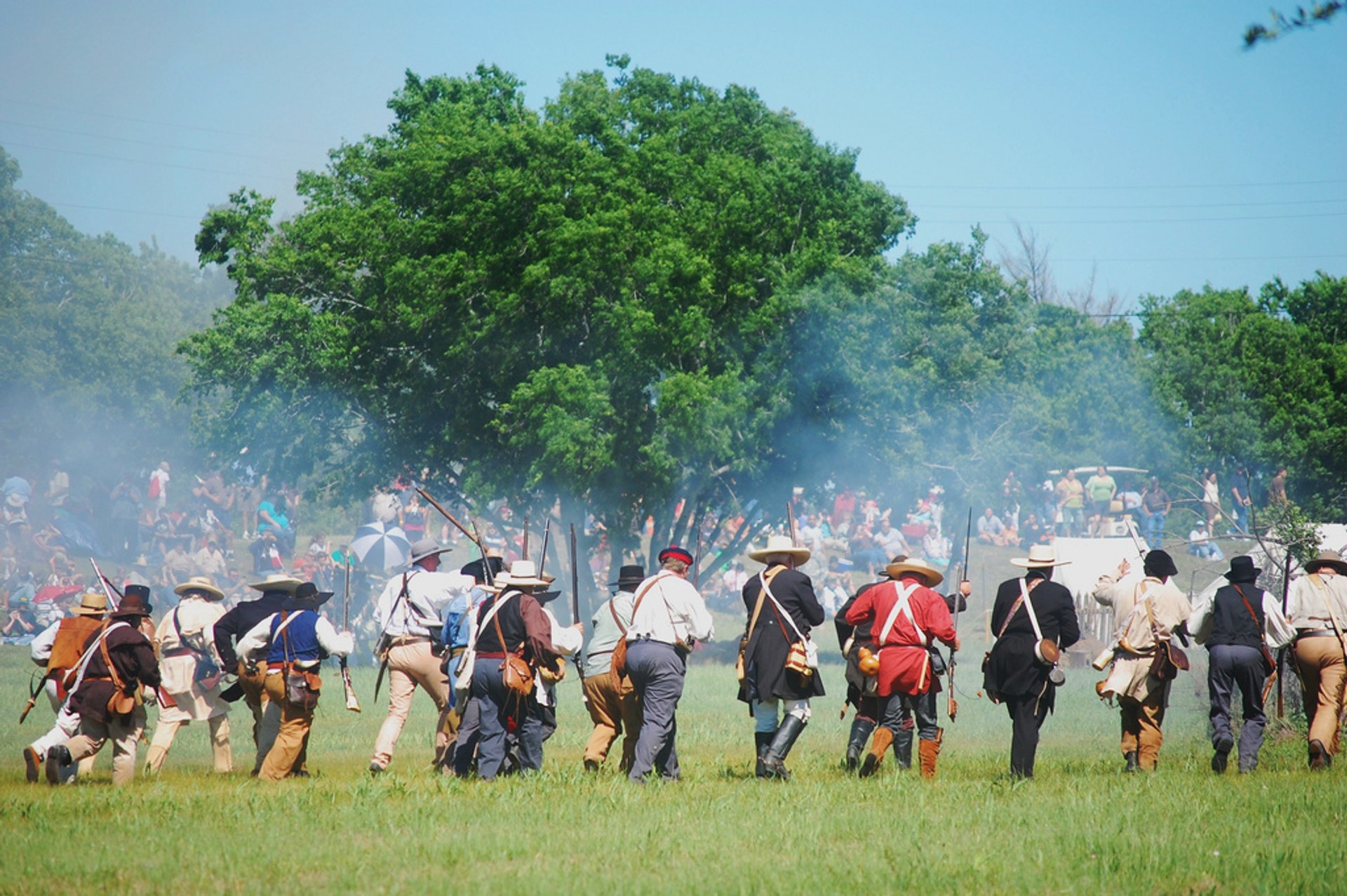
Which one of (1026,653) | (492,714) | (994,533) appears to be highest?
(994,533)

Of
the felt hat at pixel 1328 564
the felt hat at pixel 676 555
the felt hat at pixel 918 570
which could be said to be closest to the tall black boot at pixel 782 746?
the felt hat at pixel 676 555

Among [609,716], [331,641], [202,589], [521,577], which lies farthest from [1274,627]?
[202,589]

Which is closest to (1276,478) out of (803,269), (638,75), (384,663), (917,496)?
(917,496)

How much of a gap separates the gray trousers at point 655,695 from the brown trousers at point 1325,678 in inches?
196

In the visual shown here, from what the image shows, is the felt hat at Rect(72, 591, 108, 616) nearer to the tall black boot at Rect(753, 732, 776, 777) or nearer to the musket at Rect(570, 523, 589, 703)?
the musket at Rect(570, 523, 589, 703)

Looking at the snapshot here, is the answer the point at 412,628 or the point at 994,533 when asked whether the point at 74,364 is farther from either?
the point at 412,628

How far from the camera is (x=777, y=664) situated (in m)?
11.0

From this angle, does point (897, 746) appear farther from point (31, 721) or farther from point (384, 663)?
point (31, 721)

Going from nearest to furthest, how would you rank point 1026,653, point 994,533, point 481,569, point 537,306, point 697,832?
1. point 697,832
2. point 1026,653
3. point 481,569
4. point 537,306
5. point 994,533

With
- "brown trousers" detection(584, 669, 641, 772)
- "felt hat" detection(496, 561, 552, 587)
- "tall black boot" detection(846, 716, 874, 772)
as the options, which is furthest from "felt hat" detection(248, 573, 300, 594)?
"tall black boot" detection(846, 716, 874, 772)

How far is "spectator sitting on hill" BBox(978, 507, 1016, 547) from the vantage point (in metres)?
36.9

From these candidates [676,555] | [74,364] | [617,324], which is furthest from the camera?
[74,364]

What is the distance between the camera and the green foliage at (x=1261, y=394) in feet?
108

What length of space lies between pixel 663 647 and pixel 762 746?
114 centimetres
